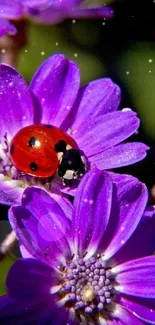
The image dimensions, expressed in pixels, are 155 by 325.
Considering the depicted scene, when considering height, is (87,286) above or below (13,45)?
below

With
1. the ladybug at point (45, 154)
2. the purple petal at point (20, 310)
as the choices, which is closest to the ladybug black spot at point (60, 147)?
the ladybug at point (45, 154)

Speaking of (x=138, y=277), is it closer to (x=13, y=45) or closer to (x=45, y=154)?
(x=45, y=154)

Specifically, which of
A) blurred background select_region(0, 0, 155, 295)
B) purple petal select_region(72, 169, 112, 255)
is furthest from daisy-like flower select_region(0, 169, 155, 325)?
blurred background select_region(0, 0, 155, 295)

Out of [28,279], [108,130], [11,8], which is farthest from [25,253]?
[11,8]

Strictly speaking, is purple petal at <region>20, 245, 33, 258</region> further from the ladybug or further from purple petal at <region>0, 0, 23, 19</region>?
purple petal at <region>0, 0, 23, 19</region>

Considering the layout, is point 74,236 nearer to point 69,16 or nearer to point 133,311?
point 133,311

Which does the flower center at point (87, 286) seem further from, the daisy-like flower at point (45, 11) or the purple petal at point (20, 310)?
the daisy-like flower at point (45, 11)
